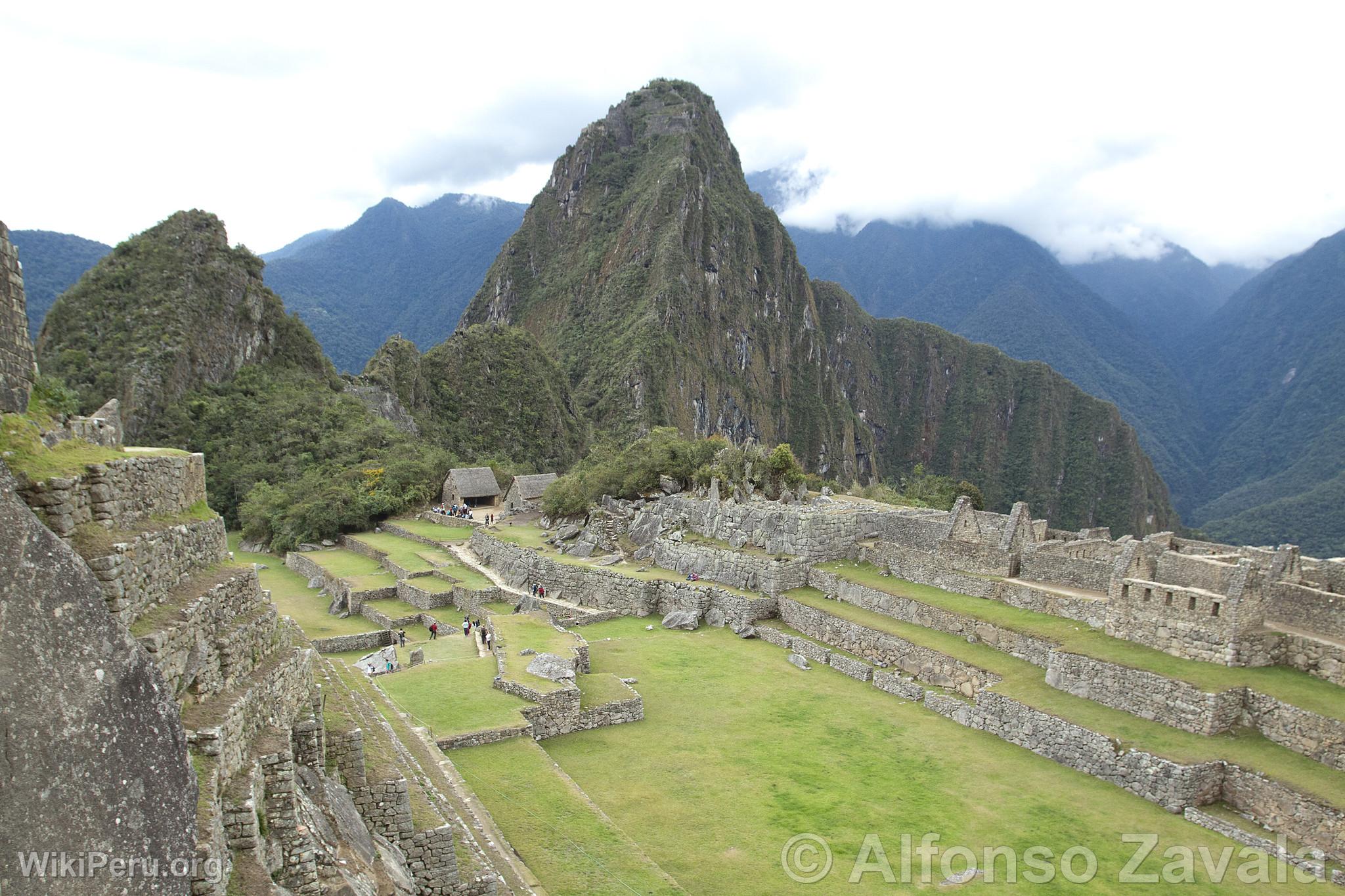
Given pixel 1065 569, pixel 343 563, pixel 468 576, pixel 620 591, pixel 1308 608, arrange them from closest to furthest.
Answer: pixel 1308 608, pixel 1065 569, pixel 620 591, pixel 468 576, pixel 343 563

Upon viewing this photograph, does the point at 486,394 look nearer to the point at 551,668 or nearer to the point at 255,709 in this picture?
the point at 551,668

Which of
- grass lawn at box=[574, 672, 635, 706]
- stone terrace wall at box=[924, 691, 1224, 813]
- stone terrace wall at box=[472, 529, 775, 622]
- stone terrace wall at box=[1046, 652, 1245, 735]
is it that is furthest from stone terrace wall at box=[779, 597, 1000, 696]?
grass lawn at box=[574, 672, 635, 706]

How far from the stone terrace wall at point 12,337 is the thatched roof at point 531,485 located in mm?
32556

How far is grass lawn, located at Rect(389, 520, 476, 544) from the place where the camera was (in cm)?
3309

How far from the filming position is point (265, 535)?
3853 centimetres

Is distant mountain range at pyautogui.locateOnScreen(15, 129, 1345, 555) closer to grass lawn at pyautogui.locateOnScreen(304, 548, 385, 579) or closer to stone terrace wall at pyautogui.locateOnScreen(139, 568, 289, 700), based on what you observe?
grass lawn at pyautogui.locateOnScreen(304, 548, 385, 579)

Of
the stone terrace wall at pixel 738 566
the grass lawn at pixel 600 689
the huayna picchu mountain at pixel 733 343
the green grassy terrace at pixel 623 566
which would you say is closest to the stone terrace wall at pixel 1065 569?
the stone terrace wall at pixel 738 566

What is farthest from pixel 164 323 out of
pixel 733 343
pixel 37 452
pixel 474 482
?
pixel 733 343

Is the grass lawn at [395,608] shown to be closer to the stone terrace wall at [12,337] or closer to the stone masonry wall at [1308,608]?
the stone terrace wall at [12,337]

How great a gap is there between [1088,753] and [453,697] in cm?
1146

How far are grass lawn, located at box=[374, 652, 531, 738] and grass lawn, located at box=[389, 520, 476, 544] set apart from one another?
16.0 metres

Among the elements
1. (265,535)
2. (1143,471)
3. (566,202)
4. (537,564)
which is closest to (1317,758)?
(537,564)

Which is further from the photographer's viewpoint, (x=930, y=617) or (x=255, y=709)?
(x=930, y=617)

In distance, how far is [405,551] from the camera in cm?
3120
